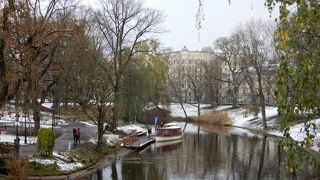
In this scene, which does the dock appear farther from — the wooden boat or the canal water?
the wooden boat

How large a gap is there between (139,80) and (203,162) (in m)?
20.1

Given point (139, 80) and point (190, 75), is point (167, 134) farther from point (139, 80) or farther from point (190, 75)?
point (190, 75)

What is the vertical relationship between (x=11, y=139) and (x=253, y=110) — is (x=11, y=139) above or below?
below

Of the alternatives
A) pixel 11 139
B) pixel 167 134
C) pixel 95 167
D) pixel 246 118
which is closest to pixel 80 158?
pixel 95 167

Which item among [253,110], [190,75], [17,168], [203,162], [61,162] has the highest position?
[190,75]

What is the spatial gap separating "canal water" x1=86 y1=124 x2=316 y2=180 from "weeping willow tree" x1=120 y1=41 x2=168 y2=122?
22.3ft

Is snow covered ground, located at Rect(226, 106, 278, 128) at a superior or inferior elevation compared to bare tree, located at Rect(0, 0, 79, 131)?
inferior

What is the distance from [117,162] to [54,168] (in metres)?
6.95

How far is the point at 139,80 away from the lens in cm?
4938

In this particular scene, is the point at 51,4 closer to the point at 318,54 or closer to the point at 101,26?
the point at 101,26

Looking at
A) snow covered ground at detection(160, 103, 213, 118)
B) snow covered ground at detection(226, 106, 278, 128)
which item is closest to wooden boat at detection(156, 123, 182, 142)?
snow covered ground at detection(226, 106, 278, 128)

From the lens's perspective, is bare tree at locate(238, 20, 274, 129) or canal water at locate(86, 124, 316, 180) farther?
bare tree at locate(238, 20, 274, 129)

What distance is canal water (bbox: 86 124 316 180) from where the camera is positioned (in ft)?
84.5

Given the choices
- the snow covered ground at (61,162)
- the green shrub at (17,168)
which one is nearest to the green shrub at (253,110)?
the snow covered ground at (61,162)
